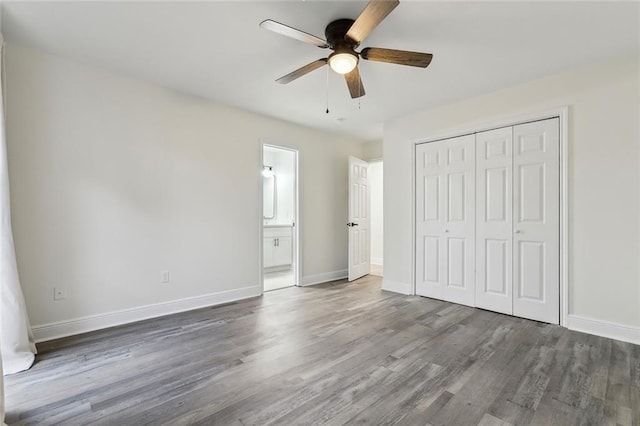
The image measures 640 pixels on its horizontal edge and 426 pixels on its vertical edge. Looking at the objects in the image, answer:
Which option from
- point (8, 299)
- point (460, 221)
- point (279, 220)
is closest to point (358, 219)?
point (460, 221)

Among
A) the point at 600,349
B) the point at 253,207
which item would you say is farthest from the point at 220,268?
the point at 600,349

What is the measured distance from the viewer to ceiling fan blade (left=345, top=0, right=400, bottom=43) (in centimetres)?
166

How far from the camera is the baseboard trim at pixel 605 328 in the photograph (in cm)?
262

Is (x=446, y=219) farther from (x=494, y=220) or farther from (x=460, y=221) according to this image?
(x=494, y=220)

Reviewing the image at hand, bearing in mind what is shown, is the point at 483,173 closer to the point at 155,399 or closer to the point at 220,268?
the point at 220,268

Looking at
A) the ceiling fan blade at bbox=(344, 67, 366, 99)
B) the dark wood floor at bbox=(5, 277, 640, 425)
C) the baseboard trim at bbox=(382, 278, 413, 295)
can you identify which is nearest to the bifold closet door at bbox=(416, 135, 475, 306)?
the baseboard trim at bbox=(382, 278, 413, 295)

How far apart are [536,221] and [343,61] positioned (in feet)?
8.60

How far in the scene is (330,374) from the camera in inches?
82.5

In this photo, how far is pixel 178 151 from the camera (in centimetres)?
344

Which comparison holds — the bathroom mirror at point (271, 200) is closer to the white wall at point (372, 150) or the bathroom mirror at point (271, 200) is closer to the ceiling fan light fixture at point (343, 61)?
the white wall at point (372, 150)

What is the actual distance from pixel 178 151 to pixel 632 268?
4.62 metres

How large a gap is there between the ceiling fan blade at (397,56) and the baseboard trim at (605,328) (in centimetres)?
283

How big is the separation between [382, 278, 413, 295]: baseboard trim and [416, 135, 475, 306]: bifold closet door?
0.45 ft

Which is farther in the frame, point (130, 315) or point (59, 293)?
point (130, 315)
